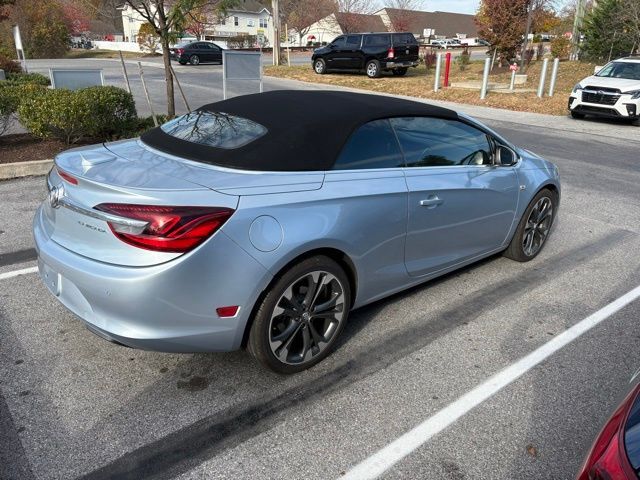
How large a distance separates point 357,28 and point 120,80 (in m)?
34.8

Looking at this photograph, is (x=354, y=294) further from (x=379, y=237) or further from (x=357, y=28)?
(x=357, y=28)

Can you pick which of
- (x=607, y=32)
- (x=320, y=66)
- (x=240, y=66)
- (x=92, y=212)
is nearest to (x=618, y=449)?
(x=92, y=212)

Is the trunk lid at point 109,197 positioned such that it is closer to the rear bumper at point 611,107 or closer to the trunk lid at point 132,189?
the trunk lid at point 132,189

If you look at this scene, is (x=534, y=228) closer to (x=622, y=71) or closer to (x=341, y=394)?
(x=341, y=394)

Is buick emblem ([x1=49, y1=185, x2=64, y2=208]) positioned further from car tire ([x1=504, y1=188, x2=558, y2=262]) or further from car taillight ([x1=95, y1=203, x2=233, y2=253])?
car tire ([x1=504, y1=188, x2=558, y2=262])

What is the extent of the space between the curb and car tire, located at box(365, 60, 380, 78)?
18296 millimetres

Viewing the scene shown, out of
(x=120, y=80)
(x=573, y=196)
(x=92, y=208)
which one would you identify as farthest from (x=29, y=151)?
(x=120, y=80)

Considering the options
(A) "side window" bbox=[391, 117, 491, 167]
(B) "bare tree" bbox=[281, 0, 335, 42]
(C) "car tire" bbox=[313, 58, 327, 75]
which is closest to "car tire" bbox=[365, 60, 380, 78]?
(C) "car tire" bbox=[313, 58, 327, 75]

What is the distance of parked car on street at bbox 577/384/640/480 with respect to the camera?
53.2 inches

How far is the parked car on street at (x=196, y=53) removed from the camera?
3328 cm

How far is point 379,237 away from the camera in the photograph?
10.6ft

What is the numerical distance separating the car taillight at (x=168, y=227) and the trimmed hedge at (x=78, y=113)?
19.1 ft

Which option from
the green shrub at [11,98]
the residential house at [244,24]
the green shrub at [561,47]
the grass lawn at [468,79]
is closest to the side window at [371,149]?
the green shrub at [11,98]

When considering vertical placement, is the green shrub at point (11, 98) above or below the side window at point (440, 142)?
below
